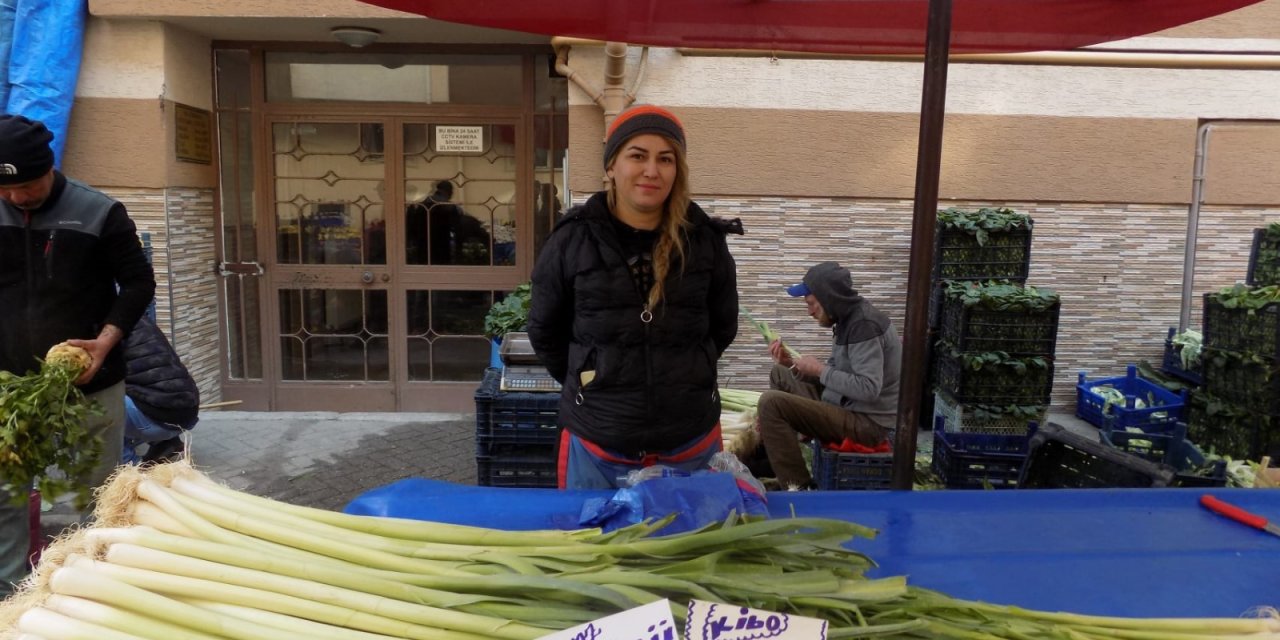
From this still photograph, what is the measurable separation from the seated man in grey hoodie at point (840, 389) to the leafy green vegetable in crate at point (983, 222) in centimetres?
181

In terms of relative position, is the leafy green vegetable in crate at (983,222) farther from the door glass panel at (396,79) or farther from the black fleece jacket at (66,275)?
the black fleece jacket at (66,275)

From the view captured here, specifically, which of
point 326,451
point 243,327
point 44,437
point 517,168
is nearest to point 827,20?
point 44,437

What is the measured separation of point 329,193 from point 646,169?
17.1 feet

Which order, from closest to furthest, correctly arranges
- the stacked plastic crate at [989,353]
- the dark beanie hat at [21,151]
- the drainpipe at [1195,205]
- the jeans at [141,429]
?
1. the dark beanie hat at [21,151]
2. the jeans at [141,429]
3. the stacked plastic crate at [989,353]
4. the drainpipe at [1195,205]

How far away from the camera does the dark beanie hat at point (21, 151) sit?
3041 millimetres

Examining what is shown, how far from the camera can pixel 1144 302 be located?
6707 mm

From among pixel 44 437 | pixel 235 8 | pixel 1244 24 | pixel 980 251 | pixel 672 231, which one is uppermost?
pixel 1244 24

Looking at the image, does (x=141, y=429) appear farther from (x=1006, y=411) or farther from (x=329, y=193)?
(x=1006, y=411)

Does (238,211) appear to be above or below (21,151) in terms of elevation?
below

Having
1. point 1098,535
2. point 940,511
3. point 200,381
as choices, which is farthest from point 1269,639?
point 200,381

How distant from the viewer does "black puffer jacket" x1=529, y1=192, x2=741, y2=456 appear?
8.61 feet

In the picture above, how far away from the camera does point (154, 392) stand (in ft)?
14.8

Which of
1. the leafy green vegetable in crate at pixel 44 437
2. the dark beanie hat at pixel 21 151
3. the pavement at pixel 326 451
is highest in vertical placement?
the dark beanie hat at pixel 21 151

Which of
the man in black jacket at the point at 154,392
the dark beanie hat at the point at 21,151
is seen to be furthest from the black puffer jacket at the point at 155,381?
the dark beanie hat at the point at 21,151
